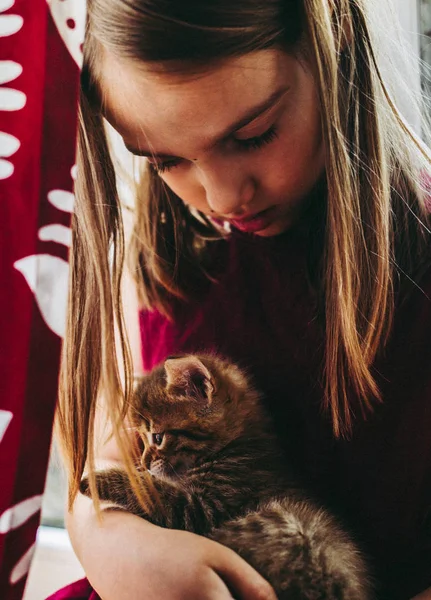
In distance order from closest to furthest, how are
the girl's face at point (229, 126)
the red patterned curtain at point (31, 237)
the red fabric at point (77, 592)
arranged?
the red patterned curtain at point (31, 237), the girl's face at point (229, 126), the red fabric at point (77, 592)

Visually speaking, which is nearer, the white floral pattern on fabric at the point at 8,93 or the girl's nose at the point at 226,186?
the white floral pattern on fabric at the point at 8,93

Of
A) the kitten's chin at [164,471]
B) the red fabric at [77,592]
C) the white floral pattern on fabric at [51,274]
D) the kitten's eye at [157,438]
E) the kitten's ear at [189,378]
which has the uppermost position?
the white floral pattern on fabric at [51,274]

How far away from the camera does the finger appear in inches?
22.7

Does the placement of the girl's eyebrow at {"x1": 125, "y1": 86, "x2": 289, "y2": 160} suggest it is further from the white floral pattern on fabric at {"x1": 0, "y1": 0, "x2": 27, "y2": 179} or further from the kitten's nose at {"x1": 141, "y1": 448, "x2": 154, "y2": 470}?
the kitten's nose at {"x1": 141, "y1": 448, "x2": 154, "y2": 470}

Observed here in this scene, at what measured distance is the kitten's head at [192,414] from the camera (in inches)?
29.5

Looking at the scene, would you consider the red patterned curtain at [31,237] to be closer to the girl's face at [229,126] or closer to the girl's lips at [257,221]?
the girl's face at [229,126]

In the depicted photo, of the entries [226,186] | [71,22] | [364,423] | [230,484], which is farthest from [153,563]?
[71,22]

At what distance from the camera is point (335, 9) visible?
2.21 feet

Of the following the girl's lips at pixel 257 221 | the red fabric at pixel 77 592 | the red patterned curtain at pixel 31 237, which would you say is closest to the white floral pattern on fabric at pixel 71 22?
the red patterned curtain at pixel 31 237

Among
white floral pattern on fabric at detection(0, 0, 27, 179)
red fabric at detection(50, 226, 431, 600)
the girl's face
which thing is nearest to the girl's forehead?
the girl's face

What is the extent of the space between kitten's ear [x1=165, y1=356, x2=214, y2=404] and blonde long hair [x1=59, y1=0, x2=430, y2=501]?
0.18 feet

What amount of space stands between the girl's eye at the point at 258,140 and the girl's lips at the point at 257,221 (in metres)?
0.10

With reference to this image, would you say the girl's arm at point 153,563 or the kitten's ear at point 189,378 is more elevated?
the kitten's ear at point 189,378

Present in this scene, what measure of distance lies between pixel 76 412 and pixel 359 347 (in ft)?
1.07
